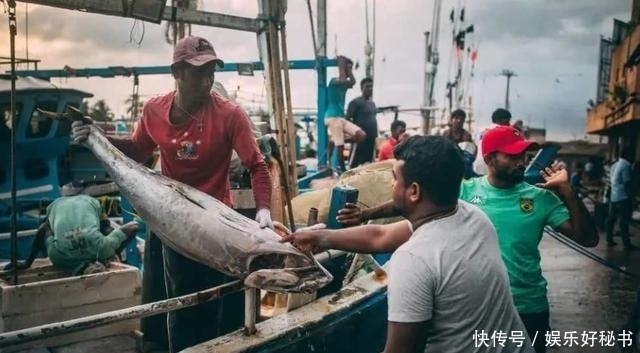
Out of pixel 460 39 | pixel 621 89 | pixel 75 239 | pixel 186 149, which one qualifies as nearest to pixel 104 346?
pixel 75 239

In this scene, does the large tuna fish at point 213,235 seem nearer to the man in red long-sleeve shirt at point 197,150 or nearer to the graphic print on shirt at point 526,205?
the man in red long-sleeve shirt at point 197,150

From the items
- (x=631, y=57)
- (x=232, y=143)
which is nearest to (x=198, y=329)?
(x=232, y=143)

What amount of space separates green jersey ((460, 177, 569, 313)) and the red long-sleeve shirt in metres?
1.28

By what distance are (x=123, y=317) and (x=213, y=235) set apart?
67 centimetres

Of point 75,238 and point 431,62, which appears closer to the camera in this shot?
point 75,238

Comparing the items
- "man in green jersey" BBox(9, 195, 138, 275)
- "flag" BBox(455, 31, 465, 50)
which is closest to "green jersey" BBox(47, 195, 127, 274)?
"man in green jersey" BBox(9, 195, 138, 275)

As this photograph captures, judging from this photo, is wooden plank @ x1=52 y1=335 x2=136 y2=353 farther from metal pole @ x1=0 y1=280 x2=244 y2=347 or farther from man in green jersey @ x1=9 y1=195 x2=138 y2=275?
metal pole @ x1=0 y1=280 x2=244 y2=347

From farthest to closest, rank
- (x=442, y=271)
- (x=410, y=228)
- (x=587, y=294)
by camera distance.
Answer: (x=587, y=294) → (x=410, y=228) → (x=442, y=271)

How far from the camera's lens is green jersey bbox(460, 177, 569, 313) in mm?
2891

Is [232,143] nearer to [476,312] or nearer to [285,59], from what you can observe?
[476,312]

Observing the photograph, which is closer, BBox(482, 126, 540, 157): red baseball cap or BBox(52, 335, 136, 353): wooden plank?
BBox(482, 126, 540, 157): red baseball cap

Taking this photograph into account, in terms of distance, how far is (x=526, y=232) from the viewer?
9.48 feet

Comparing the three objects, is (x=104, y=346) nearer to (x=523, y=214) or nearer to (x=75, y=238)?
(x=75, y=238)

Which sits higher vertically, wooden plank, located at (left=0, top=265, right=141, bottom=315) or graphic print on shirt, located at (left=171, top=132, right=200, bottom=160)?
graphic print on shirt, located at (left=171, top=132, right=200, bottom=160)
